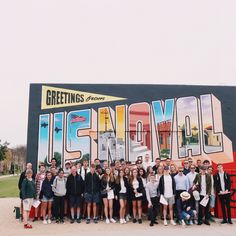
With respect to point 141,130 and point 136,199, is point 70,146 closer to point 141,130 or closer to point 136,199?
point 141,130

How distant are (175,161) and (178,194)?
311 cm

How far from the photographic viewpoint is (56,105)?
12805 mm

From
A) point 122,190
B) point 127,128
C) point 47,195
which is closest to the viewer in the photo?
point 122,190

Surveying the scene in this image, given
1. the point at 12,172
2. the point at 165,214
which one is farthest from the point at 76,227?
the point at 12,172

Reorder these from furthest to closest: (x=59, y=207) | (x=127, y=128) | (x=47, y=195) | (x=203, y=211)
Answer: (x=127, y=128) < (x=59, y=207) < (x=47, y=195) < (x=203, y=211)

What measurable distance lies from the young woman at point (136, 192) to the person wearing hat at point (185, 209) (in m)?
1.20

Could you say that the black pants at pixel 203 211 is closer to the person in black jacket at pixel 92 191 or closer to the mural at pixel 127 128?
the person in black jacket at pixel 92 191

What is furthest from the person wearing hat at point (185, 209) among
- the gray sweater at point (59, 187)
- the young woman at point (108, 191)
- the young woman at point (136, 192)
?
the gray sweater at point (59, 187)

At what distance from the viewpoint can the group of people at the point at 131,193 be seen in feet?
31.5

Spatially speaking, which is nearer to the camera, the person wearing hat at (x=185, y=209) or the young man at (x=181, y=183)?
the person wearing hat at (x=185, y=209)

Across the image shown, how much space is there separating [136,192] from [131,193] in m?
0.20

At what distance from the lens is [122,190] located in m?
9.85

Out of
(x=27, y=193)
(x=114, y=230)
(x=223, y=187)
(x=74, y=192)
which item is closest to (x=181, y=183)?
(x=223, y=187)

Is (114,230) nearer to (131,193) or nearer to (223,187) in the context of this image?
(131,193)
